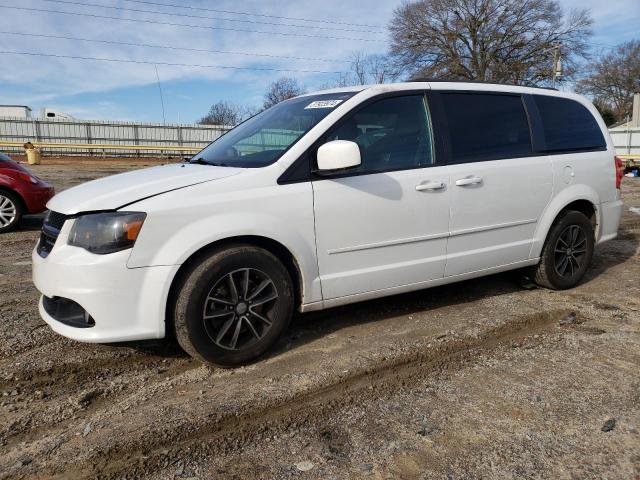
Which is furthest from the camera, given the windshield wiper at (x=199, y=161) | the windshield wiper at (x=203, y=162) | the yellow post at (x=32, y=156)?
the yellow post at (x=32, y=156)

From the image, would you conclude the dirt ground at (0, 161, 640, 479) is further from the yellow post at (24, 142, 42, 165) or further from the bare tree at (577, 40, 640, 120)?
the bare tree at (577, 40, 640, 120)

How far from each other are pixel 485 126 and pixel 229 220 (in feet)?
7.70

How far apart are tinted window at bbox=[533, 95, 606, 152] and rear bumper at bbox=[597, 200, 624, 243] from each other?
0.59m

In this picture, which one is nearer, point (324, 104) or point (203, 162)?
point (324, 104)

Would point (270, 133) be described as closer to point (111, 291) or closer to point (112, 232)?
point (112, 232)

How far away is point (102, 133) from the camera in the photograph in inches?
1298

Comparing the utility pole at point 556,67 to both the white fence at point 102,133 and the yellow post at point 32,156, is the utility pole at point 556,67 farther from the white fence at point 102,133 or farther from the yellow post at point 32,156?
the yellow post at point 32,156

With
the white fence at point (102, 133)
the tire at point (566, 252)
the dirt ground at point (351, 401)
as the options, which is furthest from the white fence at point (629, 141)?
the dirt ground at point (351, 401)

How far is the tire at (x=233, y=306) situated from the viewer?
309 centimetres

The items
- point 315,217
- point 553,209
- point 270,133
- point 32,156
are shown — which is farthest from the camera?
point 32,156

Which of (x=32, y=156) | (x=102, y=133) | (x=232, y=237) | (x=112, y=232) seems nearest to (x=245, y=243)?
(x=232, y=237)

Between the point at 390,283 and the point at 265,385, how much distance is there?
121cm

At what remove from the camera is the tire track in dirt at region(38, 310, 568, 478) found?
2.38m

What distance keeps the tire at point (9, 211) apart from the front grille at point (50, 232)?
17.6ft
